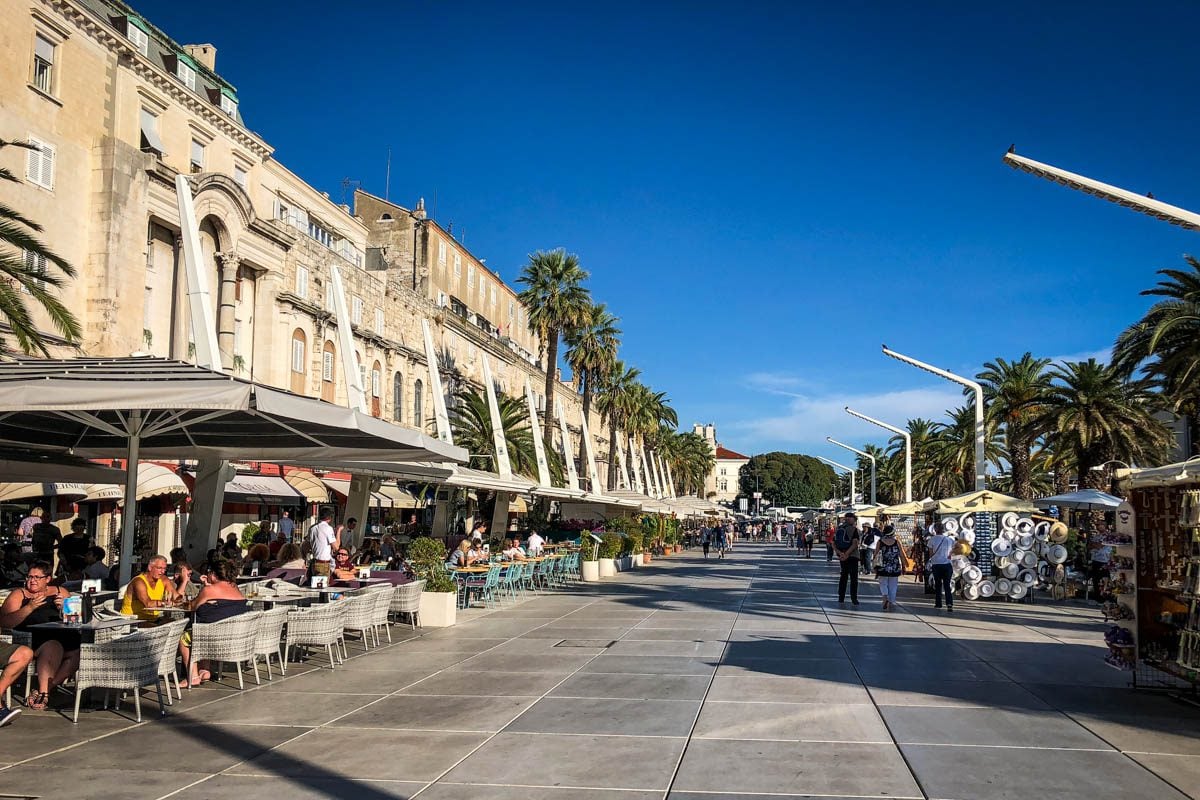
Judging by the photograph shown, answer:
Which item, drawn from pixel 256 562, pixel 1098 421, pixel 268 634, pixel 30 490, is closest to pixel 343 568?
pixel 256 562

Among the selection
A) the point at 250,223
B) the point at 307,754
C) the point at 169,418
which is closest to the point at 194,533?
the point at 169,418

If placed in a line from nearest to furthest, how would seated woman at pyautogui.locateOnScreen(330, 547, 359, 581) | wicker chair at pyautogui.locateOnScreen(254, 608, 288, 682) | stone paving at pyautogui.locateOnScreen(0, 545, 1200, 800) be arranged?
1. stone paving at pyautogui.locateOnScreen(0, 545, 1200, 800)
2. wicker chair at pyautogui.locateOnScreen(254, 608, 288, 682)
3. seated woman at pyautogui.locateOnScreen(330, 547, 359, 581)

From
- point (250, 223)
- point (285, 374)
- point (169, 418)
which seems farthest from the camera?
point (285, 374)

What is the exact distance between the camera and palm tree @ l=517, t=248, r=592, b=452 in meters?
51.5

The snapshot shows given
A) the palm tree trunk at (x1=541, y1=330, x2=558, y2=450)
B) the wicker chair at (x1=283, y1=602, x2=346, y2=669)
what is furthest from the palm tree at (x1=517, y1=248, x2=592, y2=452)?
the wicker chair at (x1=283, y1=602, x2=346, y2=669)

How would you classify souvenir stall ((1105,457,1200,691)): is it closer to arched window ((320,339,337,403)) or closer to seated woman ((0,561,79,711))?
seated woman ((0,561,79,711))

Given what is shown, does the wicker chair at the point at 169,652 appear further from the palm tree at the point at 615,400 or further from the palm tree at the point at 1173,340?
the palm tree at the point at 615,400

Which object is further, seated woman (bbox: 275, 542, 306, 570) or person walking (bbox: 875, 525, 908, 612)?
person walking (bbox: 875, 525, 908, 612)

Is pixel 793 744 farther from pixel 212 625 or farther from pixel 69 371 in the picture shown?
pixel 69 371

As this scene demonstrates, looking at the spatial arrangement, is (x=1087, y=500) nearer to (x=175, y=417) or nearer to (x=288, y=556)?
(x=288, y=556)

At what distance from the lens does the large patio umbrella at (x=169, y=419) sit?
934cm

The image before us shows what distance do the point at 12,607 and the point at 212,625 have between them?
1849 millimetres

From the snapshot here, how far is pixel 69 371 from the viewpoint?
10.4 m

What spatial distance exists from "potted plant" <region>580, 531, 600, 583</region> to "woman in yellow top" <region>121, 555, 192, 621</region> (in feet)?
61.7
